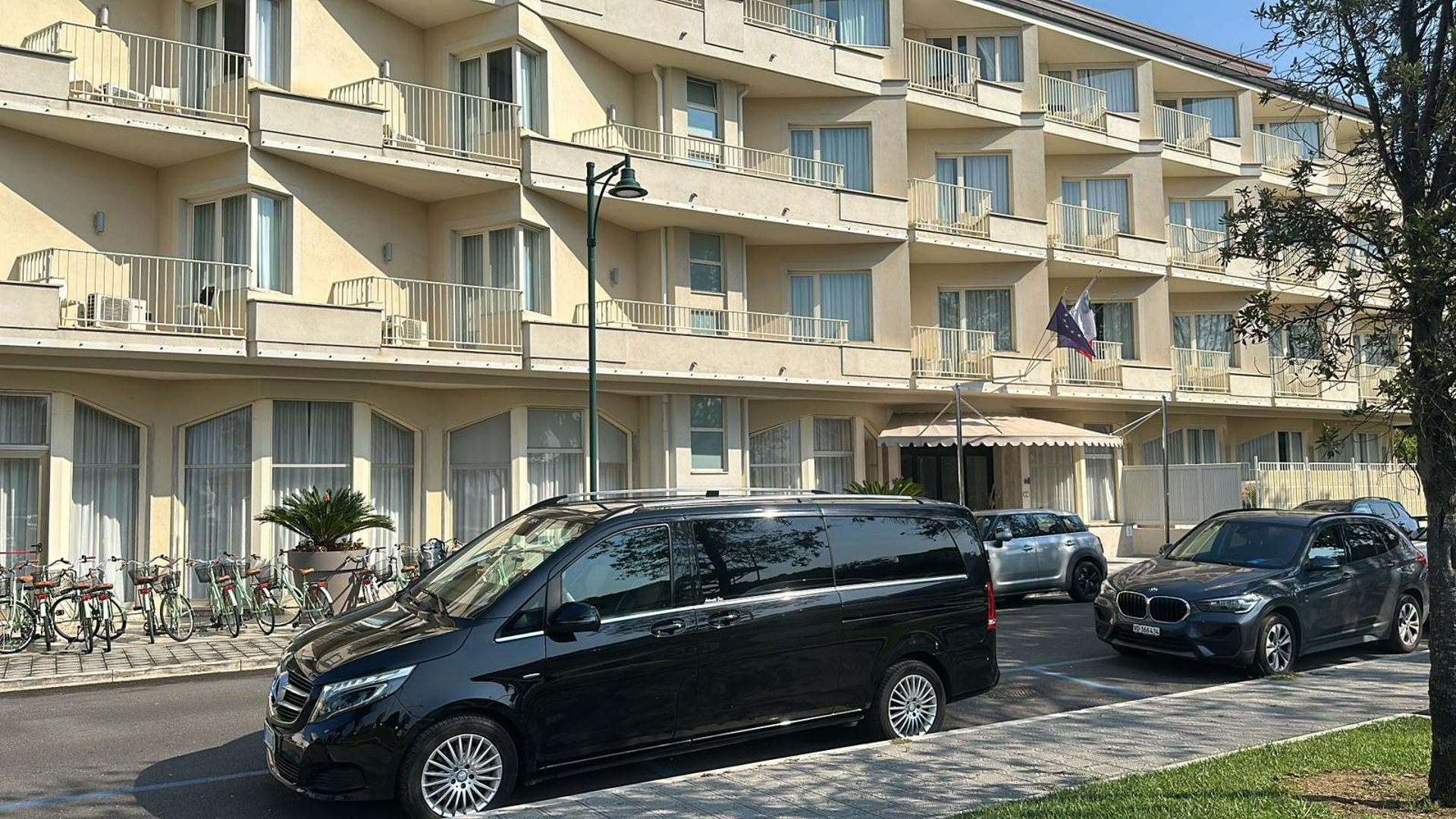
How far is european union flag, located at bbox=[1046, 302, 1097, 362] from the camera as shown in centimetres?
2383

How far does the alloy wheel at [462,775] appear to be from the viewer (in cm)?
662

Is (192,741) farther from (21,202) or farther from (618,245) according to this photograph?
(618,245)

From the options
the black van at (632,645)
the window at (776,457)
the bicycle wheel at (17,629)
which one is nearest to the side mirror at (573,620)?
the black van at (632,645)

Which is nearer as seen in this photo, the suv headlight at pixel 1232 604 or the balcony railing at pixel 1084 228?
the suv headlight at pixel 1232 604

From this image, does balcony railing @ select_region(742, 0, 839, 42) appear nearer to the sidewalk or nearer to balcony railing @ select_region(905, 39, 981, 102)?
balcony railing @ select_region(905, 39, 981, 102)

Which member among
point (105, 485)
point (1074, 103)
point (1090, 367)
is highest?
point (1074, 103)

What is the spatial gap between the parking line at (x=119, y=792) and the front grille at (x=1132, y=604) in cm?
864

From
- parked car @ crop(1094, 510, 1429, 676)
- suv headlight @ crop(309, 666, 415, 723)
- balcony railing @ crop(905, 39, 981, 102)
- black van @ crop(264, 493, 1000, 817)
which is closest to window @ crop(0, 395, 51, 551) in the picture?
black van @ crop(264, 493, 1000, 817)

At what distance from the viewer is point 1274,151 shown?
36281mm

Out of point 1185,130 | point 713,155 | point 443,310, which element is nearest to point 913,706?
point 443,310

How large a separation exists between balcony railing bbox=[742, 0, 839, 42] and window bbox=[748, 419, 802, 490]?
28.8ft

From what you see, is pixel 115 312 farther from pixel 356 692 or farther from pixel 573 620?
pixel 573 620

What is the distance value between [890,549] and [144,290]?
14422 mm

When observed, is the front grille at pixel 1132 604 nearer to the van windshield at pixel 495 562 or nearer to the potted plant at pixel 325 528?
the van windshield at pixel 495 562
